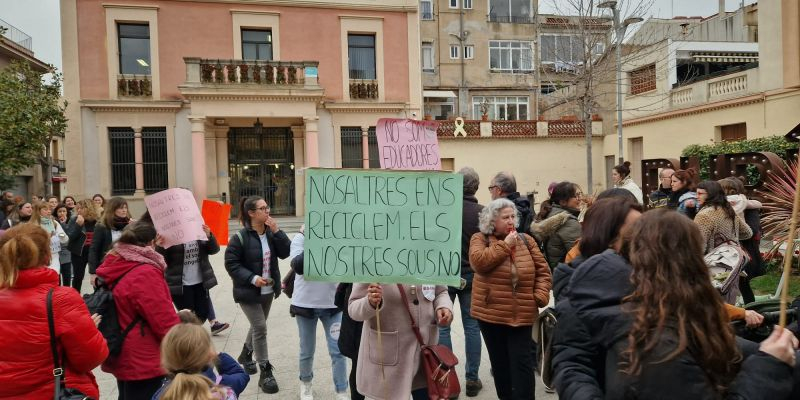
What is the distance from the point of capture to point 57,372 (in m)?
2.73

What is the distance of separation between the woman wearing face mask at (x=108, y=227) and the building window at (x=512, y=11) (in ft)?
102

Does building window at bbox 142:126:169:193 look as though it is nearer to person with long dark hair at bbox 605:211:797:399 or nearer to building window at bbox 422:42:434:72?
building window at bbox 422:42:434:72

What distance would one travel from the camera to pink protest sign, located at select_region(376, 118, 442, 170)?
441 cm

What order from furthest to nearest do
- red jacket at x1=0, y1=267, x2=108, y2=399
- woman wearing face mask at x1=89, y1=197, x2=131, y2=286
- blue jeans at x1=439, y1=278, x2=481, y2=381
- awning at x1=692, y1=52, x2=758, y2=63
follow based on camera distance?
awning at x1=692, y1=52, x2=758, y2=63 < woman wearing face mask at x1=89, y1=197, x2=131, y2=286 < blue jeans at x1=439, y1=278, x2=481, y2=381 < red jacket at x1=0, y1=267, x2=108, y2=399

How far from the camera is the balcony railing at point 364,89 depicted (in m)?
21.9

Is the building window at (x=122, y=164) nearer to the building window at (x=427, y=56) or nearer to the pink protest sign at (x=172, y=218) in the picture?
the pink protest sign at (x=172, y=218)

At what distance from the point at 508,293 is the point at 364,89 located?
750 inches

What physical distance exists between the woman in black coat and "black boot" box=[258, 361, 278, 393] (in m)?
1.25

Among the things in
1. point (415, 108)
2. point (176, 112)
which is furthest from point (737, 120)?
point (176, 112)

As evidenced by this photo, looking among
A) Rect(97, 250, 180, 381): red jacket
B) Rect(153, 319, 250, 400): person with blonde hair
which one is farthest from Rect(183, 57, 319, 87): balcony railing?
Rect(153, 319, 250, 400): person with blonde hair

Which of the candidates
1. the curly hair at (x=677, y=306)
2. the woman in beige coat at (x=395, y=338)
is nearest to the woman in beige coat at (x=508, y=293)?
the woman in beige coat at (x=395, y=338)

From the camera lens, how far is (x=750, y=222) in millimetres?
6031

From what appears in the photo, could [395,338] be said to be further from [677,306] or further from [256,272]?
[256,272]

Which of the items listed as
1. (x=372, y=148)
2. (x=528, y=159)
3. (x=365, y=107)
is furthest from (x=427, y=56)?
(x=372, y=148)
